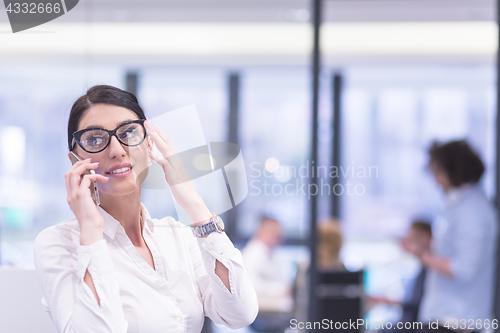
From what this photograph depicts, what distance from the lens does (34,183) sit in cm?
167

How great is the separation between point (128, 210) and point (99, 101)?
0.98 feet

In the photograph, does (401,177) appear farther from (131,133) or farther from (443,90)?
(131,133)

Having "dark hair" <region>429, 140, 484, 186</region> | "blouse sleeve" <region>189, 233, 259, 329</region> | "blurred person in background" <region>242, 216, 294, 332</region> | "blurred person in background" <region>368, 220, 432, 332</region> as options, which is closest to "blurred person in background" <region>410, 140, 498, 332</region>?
"dark hair" <region>429, 140, 484, 186</region>

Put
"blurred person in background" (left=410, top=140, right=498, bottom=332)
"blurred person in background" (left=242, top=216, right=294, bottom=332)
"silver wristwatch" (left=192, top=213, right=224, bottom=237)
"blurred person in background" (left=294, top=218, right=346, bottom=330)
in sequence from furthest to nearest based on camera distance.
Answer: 1. "blurred person in background" (left=242, top=216, right=294, bottom=332)
2. "blurred person in background" (left=294, top=218, right=346, bottom=330)
3. "blurred person in background" (left=410, top=140, right=498, bottom=332)
4. "silver wristwatch" (left=192, top=213, right=224, bottom=237)

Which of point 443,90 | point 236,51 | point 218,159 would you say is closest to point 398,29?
point 443,90

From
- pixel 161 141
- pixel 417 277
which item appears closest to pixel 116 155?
pixel 161 141

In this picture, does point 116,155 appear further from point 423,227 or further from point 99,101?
point 423,227

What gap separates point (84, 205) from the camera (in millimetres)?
917

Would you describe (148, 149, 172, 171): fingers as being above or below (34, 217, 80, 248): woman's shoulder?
above

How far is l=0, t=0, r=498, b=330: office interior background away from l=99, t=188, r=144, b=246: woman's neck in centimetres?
124

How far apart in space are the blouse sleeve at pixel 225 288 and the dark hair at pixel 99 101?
0.40 metres

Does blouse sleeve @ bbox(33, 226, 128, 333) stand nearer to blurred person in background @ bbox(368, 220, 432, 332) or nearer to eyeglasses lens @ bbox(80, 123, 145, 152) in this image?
eyeglasses lens @ bbox(80, 123, 145, 152)

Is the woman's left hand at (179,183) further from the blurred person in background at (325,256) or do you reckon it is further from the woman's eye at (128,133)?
the blurred person in background at (325,256)

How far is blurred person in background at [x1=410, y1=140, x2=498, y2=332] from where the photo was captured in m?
2.00
